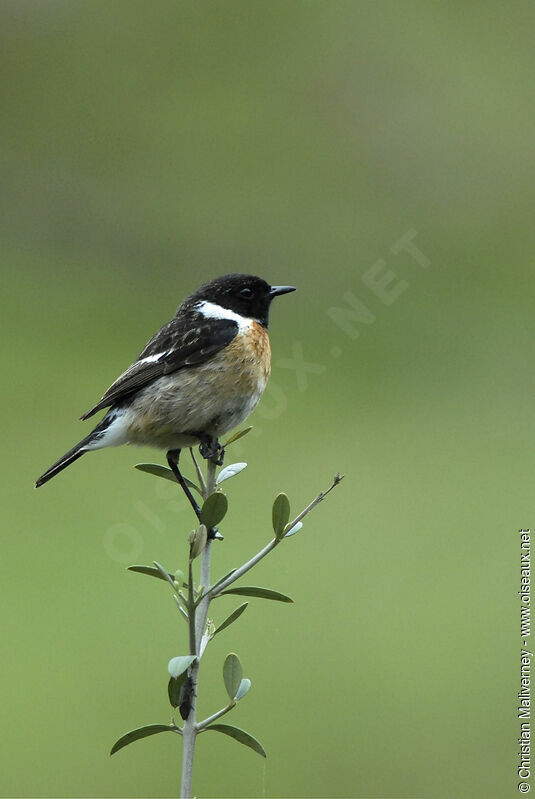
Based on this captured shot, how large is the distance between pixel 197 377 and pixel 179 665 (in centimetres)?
188

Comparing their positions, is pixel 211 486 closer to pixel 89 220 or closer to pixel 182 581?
pixel 182 581

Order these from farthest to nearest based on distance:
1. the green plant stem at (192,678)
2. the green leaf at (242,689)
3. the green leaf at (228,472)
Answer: the green leaf at (228,472)
the green leaf at (242,689)
the green plant stem at (192,678)

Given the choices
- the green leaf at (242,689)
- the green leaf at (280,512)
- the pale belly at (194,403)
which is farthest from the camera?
the pale belly at (194,403)

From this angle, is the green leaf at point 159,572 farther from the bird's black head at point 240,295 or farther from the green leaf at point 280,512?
the bird's black head at point 240,295

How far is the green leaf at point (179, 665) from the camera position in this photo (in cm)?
127

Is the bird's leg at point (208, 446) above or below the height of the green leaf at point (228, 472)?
above

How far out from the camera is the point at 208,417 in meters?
3.02

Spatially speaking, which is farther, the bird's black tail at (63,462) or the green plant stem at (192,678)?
the bird's black tail at (63,462)

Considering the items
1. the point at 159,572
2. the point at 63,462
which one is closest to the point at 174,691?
the point at 159,572

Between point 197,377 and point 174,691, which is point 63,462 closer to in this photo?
point 197,377

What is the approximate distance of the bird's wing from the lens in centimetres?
303

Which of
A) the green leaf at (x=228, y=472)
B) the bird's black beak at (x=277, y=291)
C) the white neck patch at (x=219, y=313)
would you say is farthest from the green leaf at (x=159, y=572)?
the white neck patch at (x=219, y=313)

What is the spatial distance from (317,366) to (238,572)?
14.3m

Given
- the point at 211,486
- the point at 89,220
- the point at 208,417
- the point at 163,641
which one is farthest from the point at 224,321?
the point at 89,220
